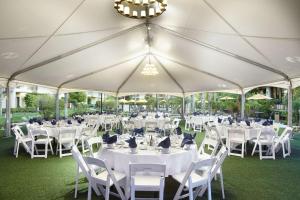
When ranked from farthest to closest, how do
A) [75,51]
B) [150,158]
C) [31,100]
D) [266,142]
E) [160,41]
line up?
1. [31,100]
2. [160,41]
3. [75,51]
4. [266,142]
5. [150,158]

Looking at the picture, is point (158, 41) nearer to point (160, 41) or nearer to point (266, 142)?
point (160, 41)

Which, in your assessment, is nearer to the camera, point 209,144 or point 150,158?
point 150,158

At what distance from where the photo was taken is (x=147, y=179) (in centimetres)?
402

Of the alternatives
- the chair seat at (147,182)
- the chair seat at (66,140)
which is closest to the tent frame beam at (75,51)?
the chair seat at (66,140)

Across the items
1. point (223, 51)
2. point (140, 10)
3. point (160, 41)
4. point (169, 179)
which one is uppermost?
point (160, 41)

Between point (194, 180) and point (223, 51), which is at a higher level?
point (223, 51)

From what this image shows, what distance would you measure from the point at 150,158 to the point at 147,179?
0.41 meters

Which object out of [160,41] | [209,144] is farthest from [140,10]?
[160,41]

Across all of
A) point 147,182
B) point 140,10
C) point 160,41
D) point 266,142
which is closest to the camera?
point 147,182

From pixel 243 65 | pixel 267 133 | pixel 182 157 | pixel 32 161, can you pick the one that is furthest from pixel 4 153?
pixel 243 65

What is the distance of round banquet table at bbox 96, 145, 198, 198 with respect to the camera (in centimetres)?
434

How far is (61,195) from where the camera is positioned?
187 inches

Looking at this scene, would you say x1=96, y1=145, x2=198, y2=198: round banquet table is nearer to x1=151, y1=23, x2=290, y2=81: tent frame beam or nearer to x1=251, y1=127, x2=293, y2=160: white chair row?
x1=251, y1=127, x2=293, y2=160: white chair row

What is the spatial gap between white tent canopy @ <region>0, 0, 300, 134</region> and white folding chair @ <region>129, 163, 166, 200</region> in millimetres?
3696
